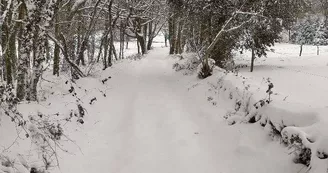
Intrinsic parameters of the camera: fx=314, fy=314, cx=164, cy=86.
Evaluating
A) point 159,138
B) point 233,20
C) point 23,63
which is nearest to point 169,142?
point 159,138

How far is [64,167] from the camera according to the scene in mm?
5707

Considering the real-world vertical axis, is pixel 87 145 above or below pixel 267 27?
below

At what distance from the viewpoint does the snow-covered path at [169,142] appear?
6.05 metres

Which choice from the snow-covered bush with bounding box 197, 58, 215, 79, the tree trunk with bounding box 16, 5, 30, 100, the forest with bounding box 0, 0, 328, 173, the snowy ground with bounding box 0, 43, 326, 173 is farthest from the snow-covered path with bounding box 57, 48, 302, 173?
the snow-covered bush with bounding box 197, 58, 215, 79

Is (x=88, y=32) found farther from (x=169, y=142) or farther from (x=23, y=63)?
(x=169, y=142)

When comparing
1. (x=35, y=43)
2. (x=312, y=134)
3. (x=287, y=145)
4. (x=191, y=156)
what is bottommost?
(x=191, y=156)

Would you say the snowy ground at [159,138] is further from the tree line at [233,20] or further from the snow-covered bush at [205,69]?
the tree line at [233,20]

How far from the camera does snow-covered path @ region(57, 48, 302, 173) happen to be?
6.05 metres

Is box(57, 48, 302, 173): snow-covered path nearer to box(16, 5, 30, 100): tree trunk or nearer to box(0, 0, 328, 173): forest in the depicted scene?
box(0, 0, 328, 173): forest

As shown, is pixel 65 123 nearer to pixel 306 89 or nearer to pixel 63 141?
pixel 63 141

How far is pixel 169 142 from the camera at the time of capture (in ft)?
24.3

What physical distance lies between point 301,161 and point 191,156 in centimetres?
219

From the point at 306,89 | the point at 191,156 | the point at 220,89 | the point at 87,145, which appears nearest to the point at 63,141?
the point at 87,145

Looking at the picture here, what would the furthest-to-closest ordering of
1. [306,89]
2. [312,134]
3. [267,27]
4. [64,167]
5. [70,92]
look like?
[267,27] < [306,89] < [70,92] < [64,167] < [312,134]
